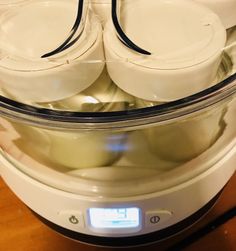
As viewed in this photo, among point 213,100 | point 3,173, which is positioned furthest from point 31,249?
point 213,100

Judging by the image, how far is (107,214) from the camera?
54cm

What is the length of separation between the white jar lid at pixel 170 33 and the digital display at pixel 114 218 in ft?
0.62

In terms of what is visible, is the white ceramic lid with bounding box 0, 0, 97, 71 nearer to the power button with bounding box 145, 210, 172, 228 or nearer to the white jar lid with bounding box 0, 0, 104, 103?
the white jar lid with bounding box 0, 0, 104, 103

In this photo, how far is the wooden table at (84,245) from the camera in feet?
2.15

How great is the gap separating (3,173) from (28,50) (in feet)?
0.61

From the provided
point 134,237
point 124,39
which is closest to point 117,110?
point 124,39

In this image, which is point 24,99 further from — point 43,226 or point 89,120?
Answer: point 43,226

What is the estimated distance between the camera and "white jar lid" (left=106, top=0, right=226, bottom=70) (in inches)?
19.1

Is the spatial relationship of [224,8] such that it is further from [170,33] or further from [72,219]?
[72,219]

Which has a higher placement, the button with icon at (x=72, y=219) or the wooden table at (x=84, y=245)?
the button with icon at (x=72, y=219)

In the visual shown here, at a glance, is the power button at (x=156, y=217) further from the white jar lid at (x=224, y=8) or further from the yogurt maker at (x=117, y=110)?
the white jar lid at (x=224, y=8)

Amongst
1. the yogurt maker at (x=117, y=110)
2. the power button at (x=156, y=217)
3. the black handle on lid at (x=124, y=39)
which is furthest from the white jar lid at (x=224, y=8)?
the power button at (x=156, y=217)

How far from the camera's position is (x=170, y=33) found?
0.53 metres

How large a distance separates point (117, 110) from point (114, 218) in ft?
0.47
